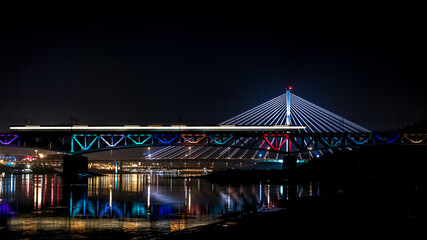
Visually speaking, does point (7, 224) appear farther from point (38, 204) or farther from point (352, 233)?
point (352, 233)

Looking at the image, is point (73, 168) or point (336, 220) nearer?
point (336, 220)

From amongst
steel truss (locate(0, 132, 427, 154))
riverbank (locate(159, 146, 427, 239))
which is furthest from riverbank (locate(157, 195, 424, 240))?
steel truss (locate(0, 132, 427, 154))

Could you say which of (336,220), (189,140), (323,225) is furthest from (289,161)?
(323,225)

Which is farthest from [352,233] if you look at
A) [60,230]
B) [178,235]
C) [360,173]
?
[360,173]

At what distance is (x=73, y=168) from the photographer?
295ft

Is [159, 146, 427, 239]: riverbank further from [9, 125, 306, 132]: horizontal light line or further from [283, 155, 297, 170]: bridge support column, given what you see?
[9, 125, 306, 132]: horizontal light line

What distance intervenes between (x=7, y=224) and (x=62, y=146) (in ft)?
220

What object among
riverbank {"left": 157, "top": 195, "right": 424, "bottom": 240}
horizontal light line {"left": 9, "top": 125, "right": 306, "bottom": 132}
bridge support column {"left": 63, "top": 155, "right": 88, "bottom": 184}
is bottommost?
riverbank {"left": 157, "top": 195, "right": 424, "bottom": 240}

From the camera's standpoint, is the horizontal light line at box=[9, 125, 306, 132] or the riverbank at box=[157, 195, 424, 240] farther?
the horizontal light line at box=[9, 125, 306, 132]

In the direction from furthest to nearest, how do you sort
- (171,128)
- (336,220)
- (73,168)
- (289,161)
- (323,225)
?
(289,161), (171,128), (73,168), (336,220), (323,225)

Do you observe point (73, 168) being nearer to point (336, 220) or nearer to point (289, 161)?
point (289, 161)

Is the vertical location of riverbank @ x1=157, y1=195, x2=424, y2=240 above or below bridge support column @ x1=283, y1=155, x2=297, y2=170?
below

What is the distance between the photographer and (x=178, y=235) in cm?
2156

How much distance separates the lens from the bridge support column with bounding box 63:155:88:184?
87.1 meters
